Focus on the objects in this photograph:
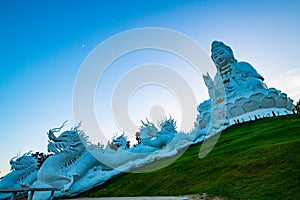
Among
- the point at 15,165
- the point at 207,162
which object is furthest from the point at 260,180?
the point at 15,165

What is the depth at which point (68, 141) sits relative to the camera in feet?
42.5

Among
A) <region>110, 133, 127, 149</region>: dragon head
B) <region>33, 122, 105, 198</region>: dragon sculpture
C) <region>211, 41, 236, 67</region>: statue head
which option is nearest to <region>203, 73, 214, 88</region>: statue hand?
<region>211, 41, 236, 67</region>: statue head

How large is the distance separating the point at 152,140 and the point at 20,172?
22.4 ft

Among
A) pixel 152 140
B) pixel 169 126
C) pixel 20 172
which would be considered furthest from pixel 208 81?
pixel 20 172

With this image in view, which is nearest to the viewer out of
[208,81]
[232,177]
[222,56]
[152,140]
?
[232,177]

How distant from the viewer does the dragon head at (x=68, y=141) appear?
41.9 feet

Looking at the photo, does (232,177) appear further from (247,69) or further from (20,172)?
(247,69)

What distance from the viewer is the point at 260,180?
681 cm

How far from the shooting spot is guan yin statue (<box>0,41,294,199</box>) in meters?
12.1

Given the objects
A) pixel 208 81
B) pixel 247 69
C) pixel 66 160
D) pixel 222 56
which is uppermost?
pixel 222 56

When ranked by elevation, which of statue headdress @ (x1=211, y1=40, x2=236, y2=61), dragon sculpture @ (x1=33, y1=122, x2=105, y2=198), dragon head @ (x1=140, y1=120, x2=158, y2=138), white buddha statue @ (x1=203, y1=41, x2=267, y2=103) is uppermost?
statue headdress @ (x1=211, y1=40, x2=236, y2=61)

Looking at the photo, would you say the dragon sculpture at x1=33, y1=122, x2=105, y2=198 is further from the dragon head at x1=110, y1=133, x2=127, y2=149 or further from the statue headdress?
the statue headdress

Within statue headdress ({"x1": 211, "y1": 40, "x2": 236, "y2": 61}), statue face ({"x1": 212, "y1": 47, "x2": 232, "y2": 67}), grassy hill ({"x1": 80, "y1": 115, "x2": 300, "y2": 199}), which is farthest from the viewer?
statue headdress ({"x1": 211, "y1": 40, "x2": 236, "y2": 61})

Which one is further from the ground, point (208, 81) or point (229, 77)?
point (208, 81)
